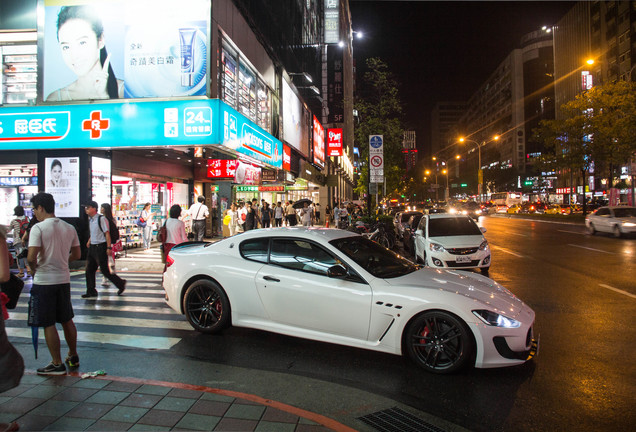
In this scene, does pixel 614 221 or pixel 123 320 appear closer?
pixel 123 320

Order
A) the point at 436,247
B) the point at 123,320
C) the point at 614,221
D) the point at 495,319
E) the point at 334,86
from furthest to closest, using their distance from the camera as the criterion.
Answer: the point at 334,86
the point at 614,221
the point at 436,247
the point at 123,320
the point at 495,319

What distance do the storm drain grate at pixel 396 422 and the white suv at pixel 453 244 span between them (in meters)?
6.67

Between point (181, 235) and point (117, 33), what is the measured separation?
7988 millimetres

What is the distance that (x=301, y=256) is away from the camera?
5152 millimetres

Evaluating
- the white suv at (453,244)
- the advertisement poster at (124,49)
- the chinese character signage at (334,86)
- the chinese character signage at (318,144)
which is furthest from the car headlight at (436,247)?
the chinese character signage at (334,86)

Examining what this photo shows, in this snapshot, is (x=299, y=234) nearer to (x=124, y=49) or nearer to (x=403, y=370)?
(x=403, y=370)

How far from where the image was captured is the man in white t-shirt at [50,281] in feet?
13.7

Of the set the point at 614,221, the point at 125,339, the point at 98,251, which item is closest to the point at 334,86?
the point at 614,221

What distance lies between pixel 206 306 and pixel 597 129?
36.3 meters

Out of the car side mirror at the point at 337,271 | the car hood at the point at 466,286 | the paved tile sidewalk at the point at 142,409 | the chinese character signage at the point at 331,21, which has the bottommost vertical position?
the paved tile sidewalk at the point at 142,409

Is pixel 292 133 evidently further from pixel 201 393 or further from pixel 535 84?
pixel 535 84

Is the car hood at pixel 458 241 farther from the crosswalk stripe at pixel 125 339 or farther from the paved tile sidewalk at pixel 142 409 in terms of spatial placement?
the paved tile sidewalk at pixel 142 409

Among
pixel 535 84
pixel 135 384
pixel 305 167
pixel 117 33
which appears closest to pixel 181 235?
pixel 135 384

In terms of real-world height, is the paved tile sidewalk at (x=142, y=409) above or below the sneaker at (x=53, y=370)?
below
